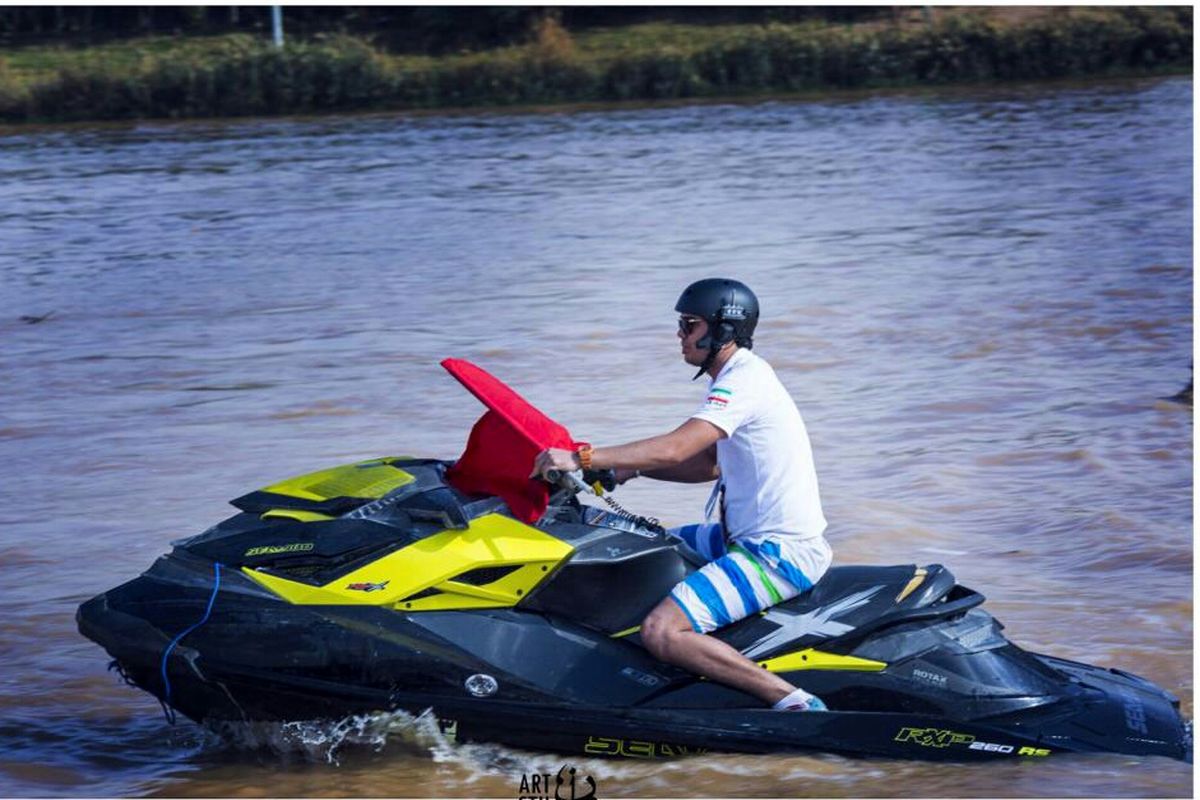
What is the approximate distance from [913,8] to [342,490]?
39352 mm

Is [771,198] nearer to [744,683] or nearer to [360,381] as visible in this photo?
[360,381]

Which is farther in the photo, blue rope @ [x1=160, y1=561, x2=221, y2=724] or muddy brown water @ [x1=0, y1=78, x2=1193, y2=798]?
muddy brown water @ [x1=0, y1=78, x2=1193, y2=798]

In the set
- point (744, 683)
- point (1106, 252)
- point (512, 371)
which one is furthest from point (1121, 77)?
point (744, 683)

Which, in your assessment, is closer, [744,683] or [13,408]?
[744,683]

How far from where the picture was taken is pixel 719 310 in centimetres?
566

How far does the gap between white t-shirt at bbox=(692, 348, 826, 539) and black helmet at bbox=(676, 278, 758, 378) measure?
81mm

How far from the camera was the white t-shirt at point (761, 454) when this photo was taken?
5625 millimetres

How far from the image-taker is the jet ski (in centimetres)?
557

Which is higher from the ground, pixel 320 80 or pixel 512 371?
pixel 320 80

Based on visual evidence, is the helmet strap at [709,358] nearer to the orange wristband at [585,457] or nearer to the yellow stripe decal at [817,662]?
the orange wristband at [585,457]

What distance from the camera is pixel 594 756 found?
229 inches

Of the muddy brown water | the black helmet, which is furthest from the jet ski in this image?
the black helmet

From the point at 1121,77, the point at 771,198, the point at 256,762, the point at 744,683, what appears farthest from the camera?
the point at 1121,77

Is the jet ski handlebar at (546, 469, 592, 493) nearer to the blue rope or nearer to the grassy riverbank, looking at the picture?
the blue rope
